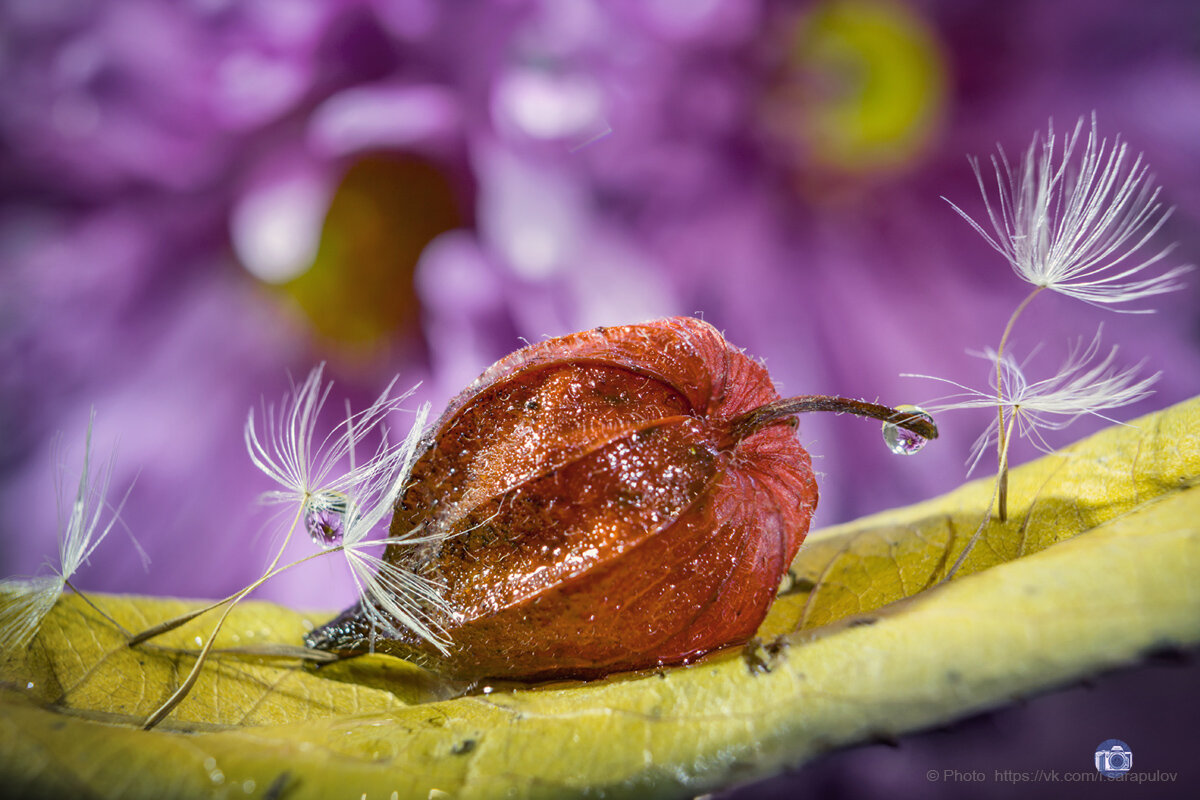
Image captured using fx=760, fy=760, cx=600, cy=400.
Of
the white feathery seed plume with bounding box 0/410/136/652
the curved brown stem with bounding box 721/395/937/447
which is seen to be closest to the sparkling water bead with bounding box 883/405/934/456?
the curved brown stem with bounding box 721/395/937/447

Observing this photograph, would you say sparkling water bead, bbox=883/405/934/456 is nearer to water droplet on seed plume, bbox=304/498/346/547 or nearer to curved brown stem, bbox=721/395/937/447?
curved brown stem, bbox=721/395/937/447

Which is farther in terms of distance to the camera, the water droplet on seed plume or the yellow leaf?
the water droplet on seed plume

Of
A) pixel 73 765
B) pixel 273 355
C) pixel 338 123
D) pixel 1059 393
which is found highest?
pixel 338 123

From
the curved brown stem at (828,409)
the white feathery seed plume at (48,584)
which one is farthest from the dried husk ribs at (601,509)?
the white feathery seed plume at (48,584)

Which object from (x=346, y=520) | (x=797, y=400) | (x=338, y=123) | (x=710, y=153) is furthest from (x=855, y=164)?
(x=346, y=520)

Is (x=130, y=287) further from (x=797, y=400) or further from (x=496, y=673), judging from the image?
(x=797, y=400)

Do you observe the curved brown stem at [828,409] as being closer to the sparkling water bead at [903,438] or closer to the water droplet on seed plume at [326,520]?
the sparkling water bead at [903,438]
